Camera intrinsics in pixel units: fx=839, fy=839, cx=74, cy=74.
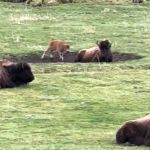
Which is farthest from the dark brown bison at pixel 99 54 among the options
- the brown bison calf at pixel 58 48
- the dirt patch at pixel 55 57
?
the brown bison calf at pixel 58 48

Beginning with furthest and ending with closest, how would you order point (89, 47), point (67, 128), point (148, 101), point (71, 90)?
1. point (89, 47)
2. point (71, 90)
3. point (148, 101)
4. point (67, 128)

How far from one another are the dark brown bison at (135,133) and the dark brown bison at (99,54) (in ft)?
43.2

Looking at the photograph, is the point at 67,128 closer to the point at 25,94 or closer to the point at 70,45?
the point at 25,94

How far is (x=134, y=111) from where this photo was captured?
64.7 ft

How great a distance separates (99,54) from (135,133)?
14187 mm

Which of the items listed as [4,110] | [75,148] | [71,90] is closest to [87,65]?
[71,90]

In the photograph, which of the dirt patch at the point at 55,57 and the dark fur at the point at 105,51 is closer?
the dark fur at the point at 105,51

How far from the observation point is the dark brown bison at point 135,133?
15.9m

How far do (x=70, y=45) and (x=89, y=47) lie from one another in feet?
2.48

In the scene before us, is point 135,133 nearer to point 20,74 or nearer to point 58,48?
point 20,74

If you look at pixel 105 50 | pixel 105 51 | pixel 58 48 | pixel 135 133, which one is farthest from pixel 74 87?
pixel 58 48

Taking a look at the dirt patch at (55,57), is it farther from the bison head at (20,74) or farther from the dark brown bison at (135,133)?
the dark brown bison at (135,133)

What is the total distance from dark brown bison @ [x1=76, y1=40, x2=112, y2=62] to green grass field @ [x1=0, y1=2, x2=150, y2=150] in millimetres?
813

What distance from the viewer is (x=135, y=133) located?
52.6ft
